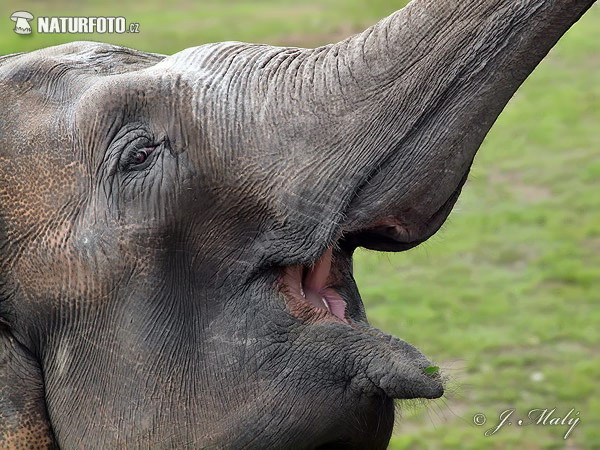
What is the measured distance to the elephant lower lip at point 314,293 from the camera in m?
2.30

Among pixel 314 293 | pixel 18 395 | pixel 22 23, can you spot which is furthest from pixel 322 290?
pixel 22 23

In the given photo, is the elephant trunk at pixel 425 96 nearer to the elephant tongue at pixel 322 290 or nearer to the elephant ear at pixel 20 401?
the elephant tongue at pixel 322 290

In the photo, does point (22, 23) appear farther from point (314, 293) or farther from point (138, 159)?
point (314, 293)

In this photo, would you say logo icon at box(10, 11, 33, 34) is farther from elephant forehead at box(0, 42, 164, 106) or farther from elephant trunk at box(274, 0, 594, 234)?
elephant trunk at box(274, 0, 594, 234)

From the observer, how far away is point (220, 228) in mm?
2334

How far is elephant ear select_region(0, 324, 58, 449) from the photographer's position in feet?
7.82

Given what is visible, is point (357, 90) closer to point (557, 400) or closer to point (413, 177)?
point (413, 177)

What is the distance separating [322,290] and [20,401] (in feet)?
2.30

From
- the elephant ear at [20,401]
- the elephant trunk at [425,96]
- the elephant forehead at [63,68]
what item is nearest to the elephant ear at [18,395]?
the elephant ear at [20,401]

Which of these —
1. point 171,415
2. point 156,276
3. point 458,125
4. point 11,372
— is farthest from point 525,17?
point 11,372

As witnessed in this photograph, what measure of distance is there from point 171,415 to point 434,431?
3860 mm

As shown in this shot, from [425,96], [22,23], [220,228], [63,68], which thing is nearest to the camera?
[425,96]

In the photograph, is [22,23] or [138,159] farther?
[22,23]

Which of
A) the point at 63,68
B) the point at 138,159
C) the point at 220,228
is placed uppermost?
the point at 63,68
